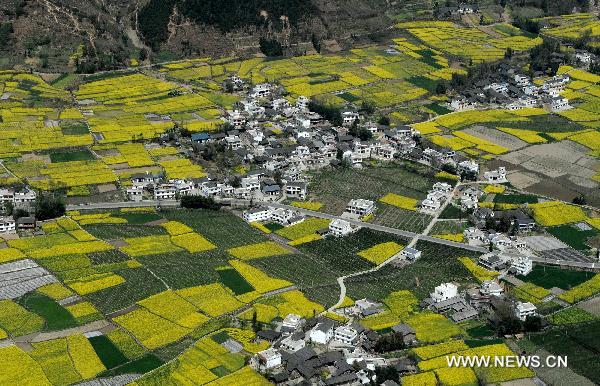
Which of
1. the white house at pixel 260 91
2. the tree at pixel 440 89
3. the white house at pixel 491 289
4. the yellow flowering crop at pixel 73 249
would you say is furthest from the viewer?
the tree at pixel 440 89

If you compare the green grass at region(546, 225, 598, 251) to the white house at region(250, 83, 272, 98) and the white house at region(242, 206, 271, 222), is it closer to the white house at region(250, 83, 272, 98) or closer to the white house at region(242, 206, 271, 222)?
the white house at region(242, 206, 271, 222)

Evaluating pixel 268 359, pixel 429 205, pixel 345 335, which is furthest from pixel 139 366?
pixel 429 205

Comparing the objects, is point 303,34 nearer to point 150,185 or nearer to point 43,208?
point 150,185

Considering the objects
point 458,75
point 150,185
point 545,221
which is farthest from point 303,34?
point 545,221

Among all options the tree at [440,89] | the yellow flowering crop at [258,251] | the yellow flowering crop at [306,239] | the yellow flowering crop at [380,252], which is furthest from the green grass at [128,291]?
the tree at [440,89]

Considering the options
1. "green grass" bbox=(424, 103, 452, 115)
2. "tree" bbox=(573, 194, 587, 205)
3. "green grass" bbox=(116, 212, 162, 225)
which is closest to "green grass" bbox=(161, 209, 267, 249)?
"green grass" bbox=(116, 212, 162, 225)

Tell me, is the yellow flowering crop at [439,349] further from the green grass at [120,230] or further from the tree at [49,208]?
the tree at [49,208]

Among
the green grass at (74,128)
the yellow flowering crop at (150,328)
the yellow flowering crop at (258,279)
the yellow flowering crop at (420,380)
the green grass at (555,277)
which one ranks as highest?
the green grass at (74,128)
